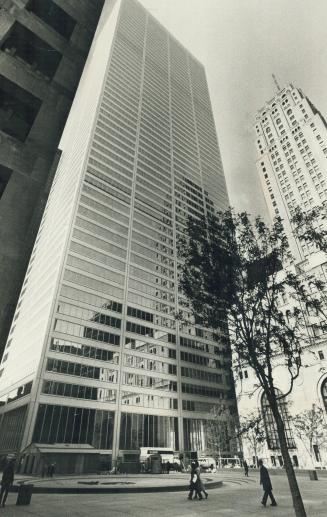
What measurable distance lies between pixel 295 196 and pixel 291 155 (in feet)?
58.8

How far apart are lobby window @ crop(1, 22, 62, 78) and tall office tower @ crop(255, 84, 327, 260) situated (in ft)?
255

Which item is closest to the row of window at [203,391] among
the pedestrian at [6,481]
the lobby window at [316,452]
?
the lobby window at [316,452]

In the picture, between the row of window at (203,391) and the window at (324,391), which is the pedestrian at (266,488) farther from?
the row of window at (203,391)

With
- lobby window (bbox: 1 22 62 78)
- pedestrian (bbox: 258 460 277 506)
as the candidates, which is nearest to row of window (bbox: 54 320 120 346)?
pedestrian (bbox: 258 460 277 506)

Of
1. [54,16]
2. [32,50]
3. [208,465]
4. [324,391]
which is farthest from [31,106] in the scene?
[324,391]

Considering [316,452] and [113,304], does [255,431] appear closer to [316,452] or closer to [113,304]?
[316,452]

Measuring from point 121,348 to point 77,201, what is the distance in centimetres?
3198

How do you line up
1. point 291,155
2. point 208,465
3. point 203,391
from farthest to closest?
1. point 291,155
2. point 203,391
3. point 208,465

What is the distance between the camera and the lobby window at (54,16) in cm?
653

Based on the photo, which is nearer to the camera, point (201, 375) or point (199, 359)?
point (201, 375)

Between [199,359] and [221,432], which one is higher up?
[199,359]

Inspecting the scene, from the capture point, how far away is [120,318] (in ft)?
194

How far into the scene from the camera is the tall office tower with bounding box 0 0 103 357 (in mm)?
6410

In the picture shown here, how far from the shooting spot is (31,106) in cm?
682
